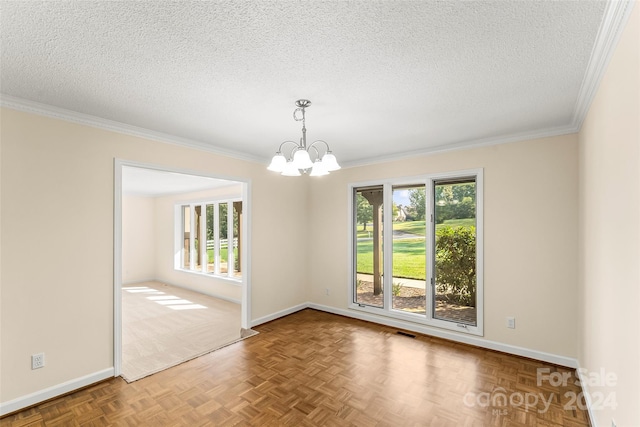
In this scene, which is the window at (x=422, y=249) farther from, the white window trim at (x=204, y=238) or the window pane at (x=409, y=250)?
the white window trim at (x=204, y=238)

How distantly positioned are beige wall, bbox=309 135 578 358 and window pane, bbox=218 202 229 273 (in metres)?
4.52

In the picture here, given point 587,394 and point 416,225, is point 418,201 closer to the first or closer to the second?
point 416,225

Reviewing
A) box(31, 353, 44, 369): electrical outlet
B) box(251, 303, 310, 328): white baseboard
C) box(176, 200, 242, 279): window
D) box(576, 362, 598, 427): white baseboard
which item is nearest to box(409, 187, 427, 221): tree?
box(576, 362, 598, 427): white baseboard

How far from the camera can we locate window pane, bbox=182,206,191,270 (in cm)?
737

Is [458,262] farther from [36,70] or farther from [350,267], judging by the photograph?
[36,70]

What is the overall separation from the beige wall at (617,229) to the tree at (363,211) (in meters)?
2.67

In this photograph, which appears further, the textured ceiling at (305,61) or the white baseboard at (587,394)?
the white baseboard at (587,394)

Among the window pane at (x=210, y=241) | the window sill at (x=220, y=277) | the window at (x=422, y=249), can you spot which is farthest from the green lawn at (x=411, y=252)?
the window pane at (x=210, y=241)

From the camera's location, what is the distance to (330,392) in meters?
2.56

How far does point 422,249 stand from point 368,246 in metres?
0.90

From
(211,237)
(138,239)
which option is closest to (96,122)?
(211,237)

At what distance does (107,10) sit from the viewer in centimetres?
136

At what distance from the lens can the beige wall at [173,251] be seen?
6.01 meters

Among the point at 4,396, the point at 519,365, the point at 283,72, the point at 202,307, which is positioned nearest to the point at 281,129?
the point at 283,72
